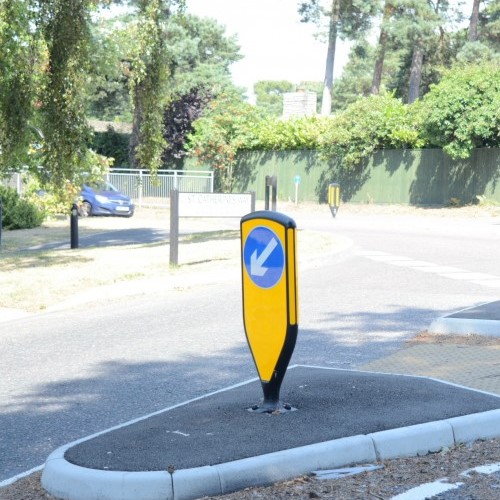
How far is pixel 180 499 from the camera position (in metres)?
4.74

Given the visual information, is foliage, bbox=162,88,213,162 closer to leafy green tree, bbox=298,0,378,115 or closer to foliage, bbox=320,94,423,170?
leafy green tree, bbox=298,0,378,115

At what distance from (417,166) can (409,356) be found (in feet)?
93.0

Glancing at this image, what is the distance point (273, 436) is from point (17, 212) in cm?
2325

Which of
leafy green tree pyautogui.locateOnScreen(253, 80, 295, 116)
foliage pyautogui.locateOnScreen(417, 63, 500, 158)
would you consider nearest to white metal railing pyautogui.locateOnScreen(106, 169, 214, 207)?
foliage pyautogui.locateOnScreen(417, 63, 500, 158)

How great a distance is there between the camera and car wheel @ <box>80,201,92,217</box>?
32875mm

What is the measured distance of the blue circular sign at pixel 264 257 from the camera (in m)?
6.02

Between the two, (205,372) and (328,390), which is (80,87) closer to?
(205,372)

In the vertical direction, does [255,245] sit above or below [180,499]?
above

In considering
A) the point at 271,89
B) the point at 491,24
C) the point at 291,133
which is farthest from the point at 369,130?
the point at 271,89

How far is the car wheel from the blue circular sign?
89.2 ft

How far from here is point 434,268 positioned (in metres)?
16.0

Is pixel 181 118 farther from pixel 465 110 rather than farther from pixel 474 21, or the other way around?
pixel 465 110

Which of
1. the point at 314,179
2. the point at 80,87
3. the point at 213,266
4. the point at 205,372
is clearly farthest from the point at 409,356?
the point at 314,179

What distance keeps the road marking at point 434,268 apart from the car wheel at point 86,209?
52.0ft
